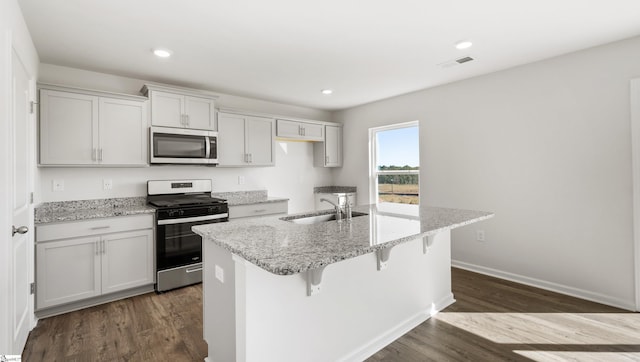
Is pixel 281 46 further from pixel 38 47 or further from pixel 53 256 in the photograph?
pixel 53 256

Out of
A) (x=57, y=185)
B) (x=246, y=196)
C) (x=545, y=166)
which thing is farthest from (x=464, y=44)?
(x=57, y=185)

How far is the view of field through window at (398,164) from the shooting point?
4.45m

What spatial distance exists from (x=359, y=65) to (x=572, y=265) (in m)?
2.90

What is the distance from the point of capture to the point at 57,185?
123 inches

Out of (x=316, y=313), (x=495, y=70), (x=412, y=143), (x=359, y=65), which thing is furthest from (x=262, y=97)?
(x=316, y=313)

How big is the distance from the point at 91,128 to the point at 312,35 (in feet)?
7.85

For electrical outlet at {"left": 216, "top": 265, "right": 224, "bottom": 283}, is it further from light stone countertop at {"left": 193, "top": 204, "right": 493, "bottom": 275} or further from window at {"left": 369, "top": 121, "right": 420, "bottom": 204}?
window at {"left": 369, "top": 121, "right": 420, "bottom": 204}

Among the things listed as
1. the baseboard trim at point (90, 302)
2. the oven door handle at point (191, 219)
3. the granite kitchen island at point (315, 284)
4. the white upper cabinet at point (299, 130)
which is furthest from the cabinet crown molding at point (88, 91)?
the granite kitchen island at point (315, 284)

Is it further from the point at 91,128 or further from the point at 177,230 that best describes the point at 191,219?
the point at 91,128

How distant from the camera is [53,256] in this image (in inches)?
105

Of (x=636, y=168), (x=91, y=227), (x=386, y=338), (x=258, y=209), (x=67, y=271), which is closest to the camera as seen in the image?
(x=386, y=338)

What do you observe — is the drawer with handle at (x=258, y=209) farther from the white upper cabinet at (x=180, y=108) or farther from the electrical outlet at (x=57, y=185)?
the electrical outlet at (x=57, y=185)

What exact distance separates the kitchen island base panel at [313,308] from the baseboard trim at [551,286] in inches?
57.4

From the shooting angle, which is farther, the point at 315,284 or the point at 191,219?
the point at 191,219
